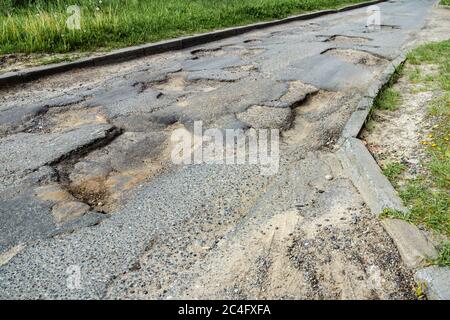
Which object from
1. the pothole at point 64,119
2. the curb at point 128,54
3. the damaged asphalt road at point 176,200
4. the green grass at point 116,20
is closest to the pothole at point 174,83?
the damaged asphalt road at point 176,200

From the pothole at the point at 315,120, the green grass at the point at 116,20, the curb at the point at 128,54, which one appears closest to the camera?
the pothole at the point at 315,120

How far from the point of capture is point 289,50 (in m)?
7.83

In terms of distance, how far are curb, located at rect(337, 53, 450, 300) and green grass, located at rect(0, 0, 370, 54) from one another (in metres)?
5.10

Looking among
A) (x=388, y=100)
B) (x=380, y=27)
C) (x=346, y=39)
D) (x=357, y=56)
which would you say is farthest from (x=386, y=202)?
(x=380, y=27)

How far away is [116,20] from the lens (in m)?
8.21

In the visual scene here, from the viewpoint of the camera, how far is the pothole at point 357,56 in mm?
6936

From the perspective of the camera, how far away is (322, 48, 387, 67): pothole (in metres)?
6.94

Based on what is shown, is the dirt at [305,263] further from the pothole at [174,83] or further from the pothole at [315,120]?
the pothole at [174,83]

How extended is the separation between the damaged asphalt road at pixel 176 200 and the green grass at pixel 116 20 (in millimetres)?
1685

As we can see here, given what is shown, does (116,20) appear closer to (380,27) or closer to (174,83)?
(174,83)

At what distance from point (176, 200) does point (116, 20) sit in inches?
252

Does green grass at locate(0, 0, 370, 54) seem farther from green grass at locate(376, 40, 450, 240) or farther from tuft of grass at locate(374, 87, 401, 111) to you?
green grass at locate(376, 40, 450, 240)
